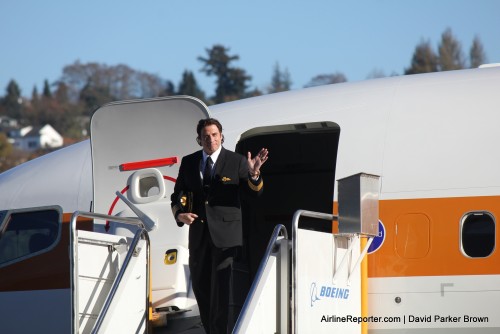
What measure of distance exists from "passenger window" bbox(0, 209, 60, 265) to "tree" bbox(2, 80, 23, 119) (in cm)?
15825

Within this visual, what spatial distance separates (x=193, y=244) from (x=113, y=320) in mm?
872

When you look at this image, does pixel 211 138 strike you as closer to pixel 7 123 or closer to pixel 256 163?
pixel 256 163

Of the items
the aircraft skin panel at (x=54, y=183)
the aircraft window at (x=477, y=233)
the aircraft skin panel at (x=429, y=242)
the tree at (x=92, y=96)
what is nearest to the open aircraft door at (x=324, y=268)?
the aircraft skin panel at (x=429, y=242)

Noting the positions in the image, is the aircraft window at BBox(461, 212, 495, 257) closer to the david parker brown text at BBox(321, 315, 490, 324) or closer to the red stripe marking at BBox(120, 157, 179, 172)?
the david parker brown text at BBox(321, 315, 490, 324)

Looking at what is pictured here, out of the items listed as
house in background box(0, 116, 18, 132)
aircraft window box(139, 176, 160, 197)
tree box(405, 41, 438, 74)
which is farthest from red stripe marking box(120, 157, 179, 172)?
house in background box(0, 116, 18, 132)

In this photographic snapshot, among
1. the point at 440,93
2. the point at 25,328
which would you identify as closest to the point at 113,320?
the point at 25,328

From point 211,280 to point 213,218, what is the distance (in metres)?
0.50

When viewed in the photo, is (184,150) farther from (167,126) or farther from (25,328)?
(25,328)

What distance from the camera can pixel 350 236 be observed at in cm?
789

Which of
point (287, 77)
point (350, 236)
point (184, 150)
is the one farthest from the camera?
point (287, 77)

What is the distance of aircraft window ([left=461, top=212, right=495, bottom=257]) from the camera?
8.23 m

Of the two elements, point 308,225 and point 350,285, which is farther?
point 308,225

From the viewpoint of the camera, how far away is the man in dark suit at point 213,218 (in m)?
8.06

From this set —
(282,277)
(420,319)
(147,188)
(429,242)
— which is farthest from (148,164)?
(420,319)
